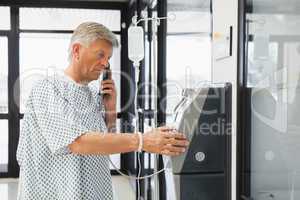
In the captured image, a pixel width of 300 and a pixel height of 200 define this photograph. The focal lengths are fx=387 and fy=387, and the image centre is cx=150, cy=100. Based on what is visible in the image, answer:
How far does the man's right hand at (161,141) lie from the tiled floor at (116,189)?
328cm

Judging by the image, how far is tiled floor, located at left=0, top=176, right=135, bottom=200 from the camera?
4.47 meters

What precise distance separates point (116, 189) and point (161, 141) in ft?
12.2

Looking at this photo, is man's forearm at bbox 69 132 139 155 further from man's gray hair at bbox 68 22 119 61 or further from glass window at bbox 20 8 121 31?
glass window at bbox 20 8 121 31

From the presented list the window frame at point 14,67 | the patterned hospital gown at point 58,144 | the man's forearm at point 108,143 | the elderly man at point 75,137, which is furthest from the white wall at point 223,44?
the window frame at point 14,67

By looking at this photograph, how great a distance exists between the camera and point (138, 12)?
4461mm

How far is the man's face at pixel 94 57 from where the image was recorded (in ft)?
4.61

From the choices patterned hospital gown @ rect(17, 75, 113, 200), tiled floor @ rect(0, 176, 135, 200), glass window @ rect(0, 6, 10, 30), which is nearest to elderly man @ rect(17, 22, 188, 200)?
patterned hospital gown @ rect(17, 75, 113, 200)

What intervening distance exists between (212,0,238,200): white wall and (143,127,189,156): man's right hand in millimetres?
293

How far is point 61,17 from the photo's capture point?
5641mm

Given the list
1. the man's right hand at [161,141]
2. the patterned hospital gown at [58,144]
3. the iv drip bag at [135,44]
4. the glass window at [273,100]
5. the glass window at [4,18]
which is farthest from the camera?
the glass window at [4,18]

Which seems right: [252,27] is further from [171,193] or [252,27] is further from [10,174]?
[10,174]

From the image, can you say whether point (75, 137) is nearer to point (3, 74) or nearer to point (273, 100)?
point (273, 100)

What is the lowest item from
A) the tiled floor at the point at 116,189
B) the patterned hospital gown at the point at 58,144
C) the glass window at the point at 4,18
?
the tiled floor at the point at 116,189

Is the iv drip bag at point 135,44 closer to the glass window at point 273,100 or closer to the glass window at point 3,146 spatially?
the glass window at point 273,100
